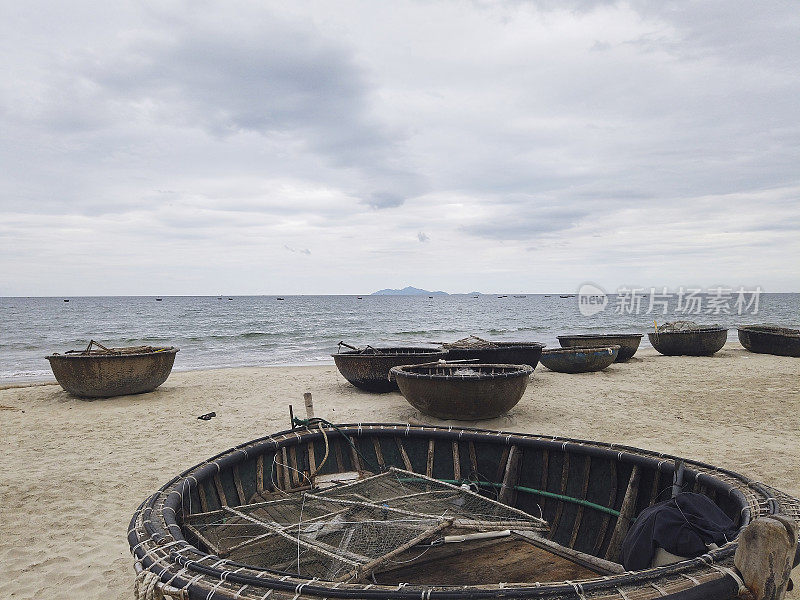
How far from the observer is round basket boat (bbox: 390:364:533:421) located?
803 cm

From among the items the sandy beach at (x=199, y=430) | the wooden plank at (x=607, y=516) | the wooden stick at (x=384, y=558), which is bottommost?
the sandy beach at (x=199, y=430)

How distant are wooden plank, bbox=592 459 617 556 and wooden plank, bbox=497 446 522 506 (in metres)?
0.77

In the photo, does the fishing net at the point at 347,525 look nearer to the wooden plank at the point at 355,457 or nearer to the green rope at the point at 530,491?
the green rope at the point at 530,491

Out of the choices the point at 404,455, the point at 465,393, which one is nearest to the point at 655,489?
the point at 404,455

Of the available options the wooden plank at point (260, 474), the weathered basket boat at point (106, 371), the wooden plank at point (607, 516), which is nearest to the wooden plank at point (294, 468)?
the wooden plank at point (260, 474)

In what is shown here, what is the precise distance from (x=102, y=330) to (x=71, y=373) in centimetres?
3583

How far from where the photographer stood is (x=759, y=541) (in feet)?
7.01

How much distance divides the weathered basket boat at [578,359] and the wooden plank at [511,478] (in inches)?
406

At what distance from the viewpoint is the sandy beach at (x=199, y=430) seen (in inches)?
193

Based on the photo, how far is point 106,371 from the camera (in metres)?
11.1

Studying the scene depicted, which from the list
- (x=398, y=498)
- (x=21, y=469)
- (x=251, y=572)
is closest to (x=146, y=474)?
(x=21, y=469)

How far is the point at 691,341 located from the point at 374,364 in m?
13.1

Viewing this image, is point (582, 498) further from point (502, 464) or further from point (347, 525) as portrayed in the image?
point (347, 525)

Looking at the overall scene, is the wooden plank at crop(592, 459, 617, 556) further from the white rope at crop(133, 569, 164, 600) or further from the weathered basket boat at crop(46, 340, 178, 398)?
the weathered basket boat at crop(46, 340, 178, 398)
